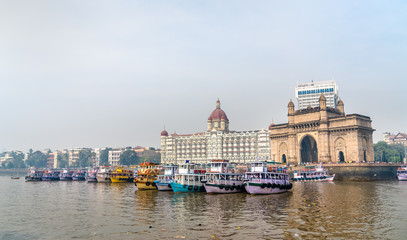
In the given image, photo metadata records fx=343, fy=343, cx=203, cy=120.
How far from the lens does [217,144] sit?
531 ft

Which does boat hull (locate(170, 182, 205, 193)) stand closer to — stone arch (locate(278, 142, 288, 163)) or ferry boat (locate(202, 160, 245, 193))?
ferry boat (locate(202, 160, 245, 193))

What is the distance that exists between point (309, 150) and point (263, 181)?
61.3 meters

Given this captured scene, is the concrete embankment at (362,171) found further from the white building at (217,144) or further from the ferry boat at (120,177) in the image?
the white building at (217,144)

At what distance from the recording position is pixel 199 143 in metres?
168

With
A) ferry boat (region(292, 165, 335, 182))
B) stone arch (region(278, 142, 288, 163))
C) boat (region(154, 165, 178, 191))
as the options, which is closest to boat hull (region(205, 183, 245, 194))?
boat (region(154, 165, 178, 191))

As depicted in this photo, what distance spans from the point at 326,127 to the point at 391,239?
75852 mm

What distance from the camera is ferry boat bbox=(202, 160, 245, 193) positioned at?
49562mm

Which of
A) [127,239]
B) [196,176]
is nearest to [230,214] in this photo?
[127,239]

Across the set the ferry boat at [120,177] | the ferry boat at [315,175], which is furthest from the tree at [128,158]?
the ferry boat at [315,175]

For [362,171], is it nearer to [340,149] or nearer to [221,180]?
[340,149]

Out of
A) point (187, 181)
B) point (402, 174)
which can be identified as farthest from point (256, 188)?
point (402, 174)

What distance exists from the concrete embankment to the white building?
64553 millimetres

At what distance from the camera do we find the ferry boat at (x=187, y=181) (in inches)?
2099

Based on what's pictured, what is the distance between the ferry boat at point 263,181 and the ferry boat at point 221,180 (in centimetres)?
303
